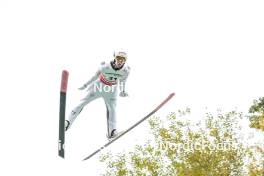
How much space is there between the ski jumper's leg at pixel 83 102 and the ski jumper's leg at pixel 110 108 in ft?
1.05

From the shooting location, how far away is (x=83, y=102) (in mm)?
21953

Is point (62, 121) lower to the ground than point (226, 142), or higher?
lower

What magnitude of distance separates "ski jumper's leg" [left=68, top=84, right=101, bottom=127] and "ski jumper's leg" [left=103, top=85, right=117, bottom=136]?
1.05ft

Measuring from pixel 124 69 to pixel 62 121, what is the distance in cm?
263

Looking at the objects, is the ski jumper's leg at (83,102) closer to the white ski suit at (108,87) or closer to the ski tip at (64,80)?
the white ski suit at (108,87)

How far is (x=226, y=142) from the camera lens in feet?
107

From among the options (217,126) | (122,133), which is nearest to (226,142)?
(217,126)

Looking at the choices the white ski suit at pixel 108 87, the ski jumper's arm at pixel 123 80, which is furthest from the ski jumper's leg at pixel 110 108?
the ski jumper's arm at pixel 123 80

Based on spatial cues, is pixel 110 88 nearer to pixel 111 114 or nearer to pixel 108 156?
pixel 111 114

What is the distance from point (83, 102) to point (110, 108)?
0.94 meters

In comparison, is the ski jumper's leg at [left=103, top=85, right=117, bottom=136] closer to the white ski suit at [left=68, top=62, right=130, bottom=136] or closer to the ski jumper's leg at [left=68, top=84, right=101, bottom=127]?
the white ski suit at [left=68, top=62, right=130, bottom=136]

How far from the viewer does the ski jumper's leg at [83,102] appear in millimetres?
21562

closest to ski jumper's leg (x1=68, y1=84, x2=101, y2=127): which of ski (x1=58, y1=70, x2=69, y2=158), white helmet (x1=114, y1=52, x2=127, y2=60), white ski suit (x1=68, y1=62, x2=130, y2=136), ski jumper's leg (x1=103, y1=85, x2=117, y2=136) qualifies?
white ski suit (x1=68, y1=62, x2=130, y2=136)

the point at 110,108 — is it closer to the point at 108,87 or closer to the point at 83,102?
the point at 108,87
